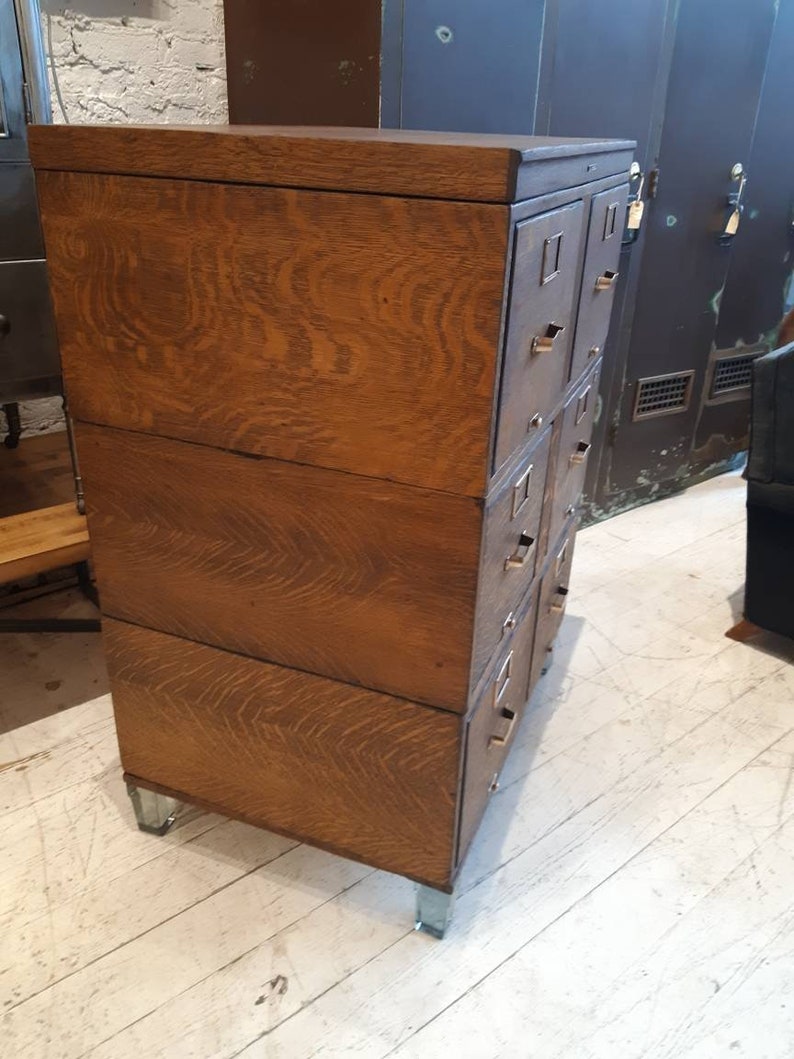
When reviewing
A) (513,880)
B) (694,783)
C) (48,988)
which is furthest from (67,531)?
(694,783)

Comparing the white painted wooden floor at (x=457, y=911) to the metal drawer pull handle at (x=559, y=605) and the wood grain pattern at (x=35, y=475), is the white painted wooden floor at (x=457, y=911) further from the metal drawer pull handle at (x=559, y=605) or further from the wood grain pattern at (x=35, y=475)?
the wood grain pattern at (x=35, y=475)

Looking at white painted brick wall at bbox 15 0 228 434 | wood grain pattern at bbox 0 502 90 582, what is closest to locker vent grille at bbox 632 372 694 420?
white painted brick wall at bbox 15 0 228 434

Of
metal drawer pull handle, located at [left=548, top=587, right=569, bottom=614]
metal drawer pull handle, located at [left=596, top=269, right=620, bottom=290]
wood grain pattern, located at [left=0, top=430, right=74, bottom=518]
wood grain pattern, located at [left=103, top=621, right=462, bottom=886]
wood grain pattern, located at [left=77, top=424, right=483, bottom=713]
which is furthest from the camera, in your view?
wood grain pattern, located at [left=0, top=430, right=74, bottom=518]

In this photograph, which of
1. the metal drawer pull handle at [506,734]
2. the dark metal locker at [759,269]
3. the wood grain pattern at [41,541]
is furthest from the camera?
the dark metal locker at [759,269]

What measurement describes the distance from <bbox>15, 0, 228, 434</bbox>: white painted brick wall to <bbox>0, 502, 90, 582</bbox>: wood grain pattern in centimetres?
85

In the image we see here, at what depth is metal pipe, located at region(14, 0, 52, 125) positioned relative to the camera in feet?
4.17

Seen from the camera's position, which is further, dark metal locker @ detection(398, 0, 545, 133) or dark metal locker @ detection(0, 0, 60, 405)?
dark metal locker @ detection(398, 0, 545, 133)

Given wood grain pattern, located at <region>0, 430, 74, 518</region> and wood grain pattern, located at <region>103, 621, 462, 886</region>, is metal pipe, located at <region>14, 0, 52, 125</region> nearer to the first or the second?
wood grain pattern, located at <region>0, 430, 74, 518</region>

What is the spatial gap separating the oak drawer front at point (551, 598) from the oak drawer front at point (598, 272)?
345 mm

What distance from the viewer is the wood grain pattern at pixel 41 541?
4.62 feet

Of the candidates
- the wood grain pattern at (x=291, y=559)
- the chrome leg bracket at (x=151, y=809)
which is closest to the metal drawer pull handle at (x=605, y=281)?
the wood grain pattern at (x=291, y=559)

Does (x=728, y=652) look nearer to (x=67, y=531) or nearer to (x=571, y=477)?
(x=571, y=477)

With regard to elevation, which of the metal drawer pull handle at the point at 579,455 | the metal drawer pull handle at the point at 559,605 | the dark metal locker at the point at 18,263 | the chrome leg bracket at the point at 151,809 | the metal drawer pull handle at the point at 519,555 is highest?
the dark metal locker at the point at 18,263

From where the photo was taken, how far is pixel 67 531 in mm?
1482
